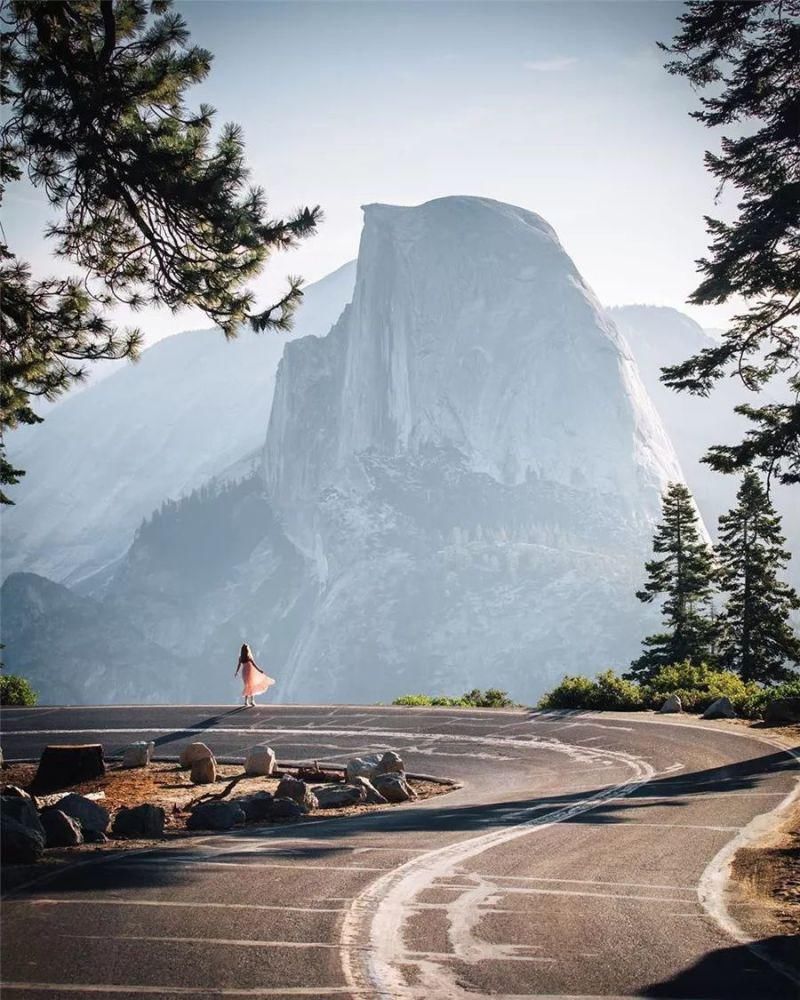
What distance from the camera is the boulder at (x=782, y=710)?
786 inches

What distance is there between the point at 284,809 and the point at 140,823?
245 cm

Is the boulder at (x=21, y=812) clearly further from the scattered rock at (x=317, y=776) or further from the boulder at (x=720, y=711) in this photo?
the boulder at (x=720, y=711)

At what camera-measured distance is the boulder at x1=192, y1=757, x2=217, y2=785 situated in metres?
14.4

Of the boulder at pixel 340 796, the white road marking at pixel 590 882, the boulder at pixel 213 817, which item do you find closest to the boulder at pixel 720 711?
the boulder at pixel 340 796

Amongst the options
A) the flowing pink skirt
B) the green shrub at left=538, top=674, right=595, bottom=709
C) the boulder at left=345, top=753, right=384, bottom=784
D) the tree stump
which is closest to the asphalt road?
the boulder at left=345, top=753, right=384, bottom=784

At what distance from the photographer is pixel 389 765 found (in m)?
15.2

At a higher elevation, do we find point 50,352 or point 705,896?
point 50,352

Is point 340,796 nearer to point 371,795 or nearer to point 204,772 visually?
point 371,795

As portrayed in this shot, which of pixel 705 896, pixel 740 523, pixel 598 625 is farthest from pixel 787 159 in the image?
pixel 598 625

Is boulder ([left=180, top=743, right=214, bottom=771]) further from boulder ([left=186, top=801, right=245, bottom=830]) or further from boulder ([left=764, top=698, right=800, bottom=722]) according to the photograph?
boulder ([left=764, top=698, right=800, bottom=722])

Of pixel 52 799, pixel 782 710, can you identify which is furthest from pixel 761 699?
pixel 52 799

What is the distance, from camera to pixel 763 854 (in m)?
8.46

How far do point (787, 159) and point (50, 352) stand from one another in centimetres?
1454

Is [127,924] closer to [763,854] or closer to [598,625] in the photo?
[763,854]
